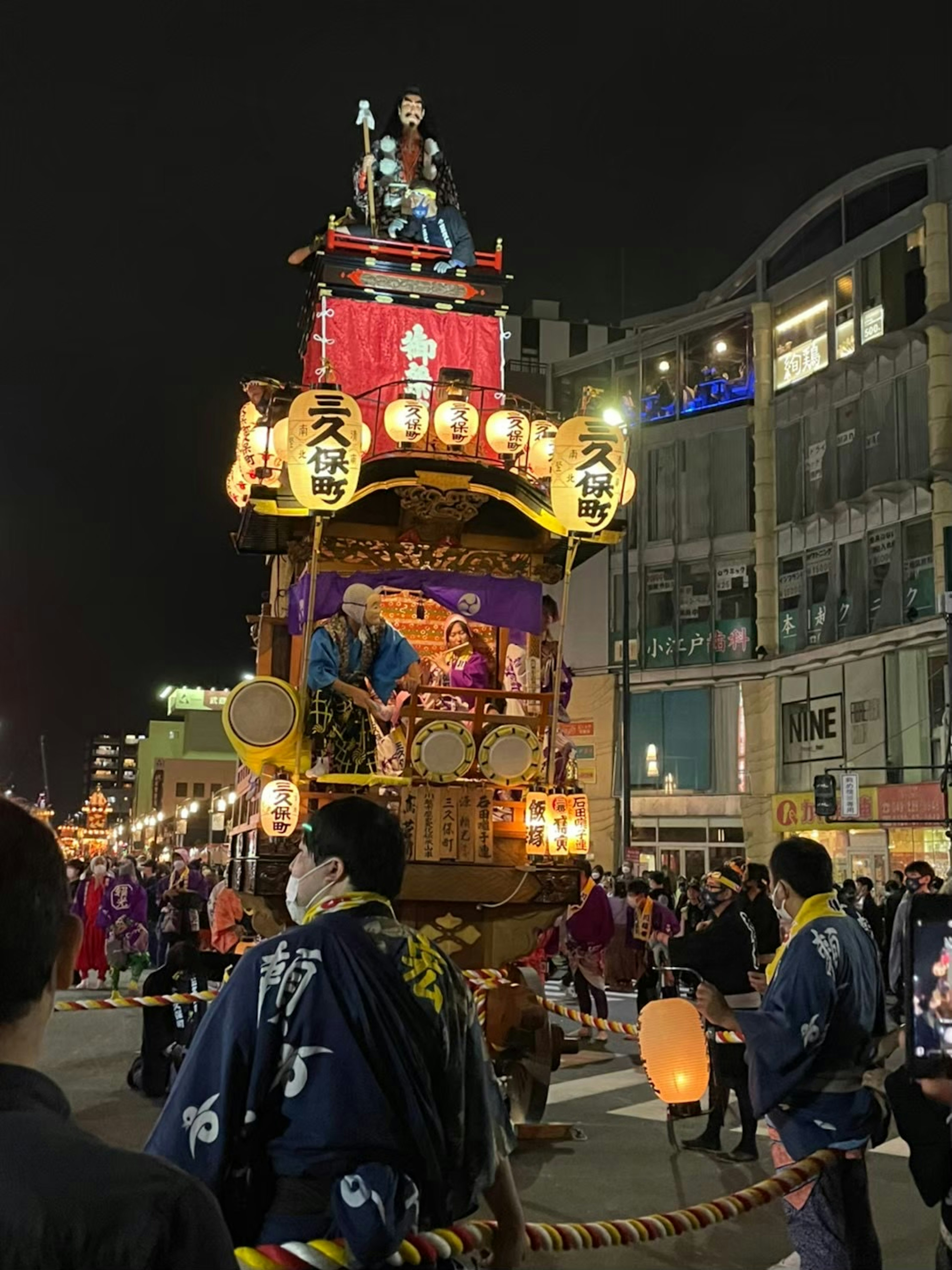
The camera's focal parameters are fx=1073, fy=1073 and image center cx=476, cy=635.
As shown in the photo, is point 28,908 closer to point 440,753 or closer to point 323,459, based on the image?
point 440,753

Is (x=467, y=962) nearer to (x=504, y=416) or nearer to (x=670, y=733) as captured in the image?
(x=504, y=416)

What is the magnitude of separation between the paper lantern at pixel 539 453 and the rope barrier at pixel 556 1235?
310 inches

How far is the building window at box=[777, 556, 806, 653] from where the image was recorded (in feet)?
111

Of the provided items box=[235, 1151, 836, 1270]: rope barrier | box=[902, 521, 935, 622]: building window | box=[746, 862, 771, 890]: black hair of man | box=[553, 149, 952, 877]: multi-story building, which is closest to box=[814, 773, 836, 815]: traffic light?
box=[553, 149, 952, 877]: multi-story building

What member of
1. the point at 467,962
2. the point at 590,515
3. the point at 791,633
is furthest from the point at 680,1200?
the point at 791,633

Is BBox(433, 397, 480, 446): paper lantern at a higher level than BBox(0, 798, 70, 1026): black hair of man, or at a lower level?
higher

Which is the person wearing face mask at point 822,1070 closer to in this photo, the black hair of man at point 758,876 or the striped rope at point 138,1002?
the striped rope at point 138,1002

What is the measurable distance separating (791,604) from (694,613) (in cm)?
353

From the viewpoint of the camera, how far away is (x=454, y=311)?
44.4ft

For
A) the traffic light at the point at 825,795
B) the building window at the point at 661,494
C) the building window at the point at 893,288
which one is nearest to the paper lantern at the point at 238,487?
the traffic light at the point at 825,795

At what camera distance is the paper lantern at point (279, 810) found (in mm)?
8430

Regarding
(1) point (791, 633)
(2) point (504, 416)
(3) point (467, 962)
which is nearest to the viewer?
(3) point (467, 962)

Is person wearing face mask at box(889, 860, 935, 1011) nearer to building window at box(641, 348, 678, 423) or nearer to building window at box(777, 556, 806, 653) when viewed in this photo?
building window at box(777, 556, 806, 653)

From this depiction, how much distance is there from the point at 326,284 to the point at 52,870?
1240 centimetres
